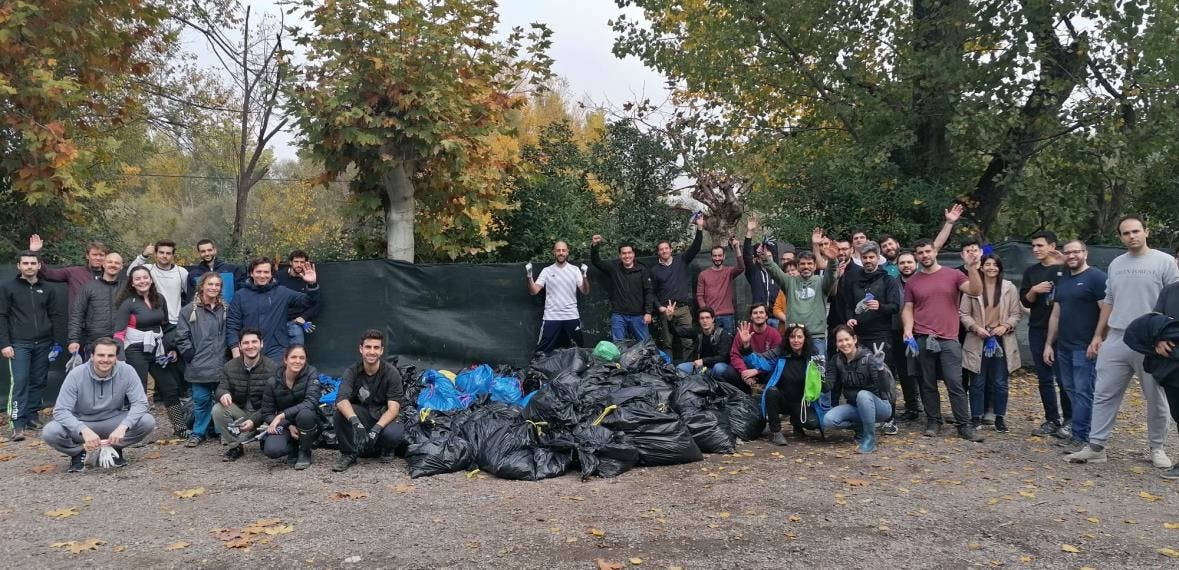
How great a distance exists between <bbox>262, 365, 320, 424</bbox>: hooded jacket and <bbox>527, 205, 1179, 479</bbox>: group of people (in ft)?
10.4

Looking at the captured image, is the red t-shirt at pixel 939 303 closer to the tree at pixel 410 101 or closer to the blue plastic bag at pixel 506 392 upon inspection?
the blue plastic bag at pixel 506 392

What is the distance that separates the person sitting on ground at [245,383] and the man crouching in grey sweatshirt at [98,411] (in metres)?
0.60

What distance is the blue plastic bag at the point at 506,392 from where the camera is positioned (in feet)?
24.3

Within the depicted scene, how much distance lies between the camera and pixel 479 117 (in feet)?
33.6

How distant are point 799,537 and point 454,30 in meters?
7.53

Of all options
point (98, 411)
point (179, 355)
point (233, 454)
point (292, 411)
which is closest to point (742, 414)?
point (292, 411)

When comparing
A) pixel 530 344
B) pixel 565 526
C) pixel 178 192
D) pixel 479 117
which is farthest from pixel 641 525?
pixel 178 192

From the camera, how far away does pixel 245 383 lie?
6555 millimetres

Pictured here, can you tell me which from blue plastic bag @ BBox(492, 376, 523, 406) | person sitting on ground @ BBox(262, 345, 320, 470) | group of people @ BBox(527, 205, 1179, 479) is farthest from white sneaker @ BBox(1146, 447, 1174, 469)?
person sitting on ground @ BBox(262, 345, 320, 470)

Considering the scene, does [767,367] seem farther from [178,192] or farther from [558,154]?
[178,192]

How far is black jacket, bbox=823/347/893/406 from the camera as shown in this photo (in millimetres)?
6617

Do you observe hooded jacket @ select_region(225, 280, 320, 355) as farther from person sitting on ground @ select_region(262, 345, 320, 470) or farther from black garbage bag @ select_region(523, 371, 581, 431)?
black garbage bag @ select_region(523, 371, 581, 431)

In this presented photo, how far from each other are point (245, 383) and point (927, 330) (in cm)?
575

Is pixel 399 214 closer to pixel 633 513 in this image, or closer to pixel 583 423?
pixel 583 423
